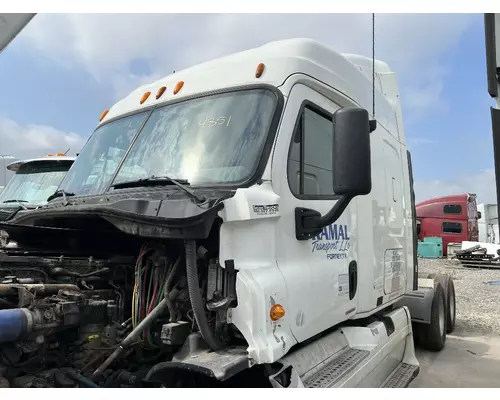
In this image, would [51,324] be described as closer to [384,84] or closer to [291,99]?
[291,99]

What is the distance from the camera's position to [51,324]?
2.44 m

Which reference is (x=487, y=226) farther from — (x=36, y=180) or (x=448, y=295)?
(x=36, y=180)

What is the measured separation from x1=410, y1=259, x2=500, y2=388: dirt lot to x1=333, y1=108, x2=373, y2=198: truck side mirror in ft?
11.4

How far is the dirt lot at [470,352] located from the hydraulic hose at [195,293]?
138 inches

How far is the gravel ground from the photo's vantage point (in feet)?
26.4

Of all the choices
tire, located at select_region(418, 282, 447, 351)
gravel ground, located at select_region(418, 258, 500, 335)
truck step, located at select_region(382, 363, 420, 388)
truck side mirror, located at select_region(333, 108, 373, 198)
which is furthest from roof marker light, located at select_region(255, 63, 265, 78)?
gravel ground, located at select_region(418, 258, 500, 335)

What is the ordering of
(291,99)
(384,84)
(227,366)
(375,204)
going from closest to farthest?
(227,366) < (291,99) < (375,204) < (384,84)

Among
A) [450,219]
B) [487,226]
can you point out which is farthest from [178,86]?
[487,226]

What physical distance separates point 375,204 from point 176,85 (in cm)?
198

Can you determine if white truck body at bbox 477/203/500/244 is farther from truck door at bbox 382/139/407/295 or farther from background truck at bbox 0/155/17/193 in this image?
background truck at bbox 0/155/17/193

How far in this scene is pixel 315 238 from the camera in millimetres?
3156

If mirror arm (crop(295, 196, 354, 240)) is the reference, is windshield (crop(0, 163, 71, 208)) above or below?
above

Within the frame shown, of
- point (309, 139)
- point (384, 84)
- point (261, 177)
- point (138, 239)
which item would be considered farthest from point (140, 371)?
point (384, 84)

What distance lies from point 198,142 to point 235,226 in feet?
2.44
